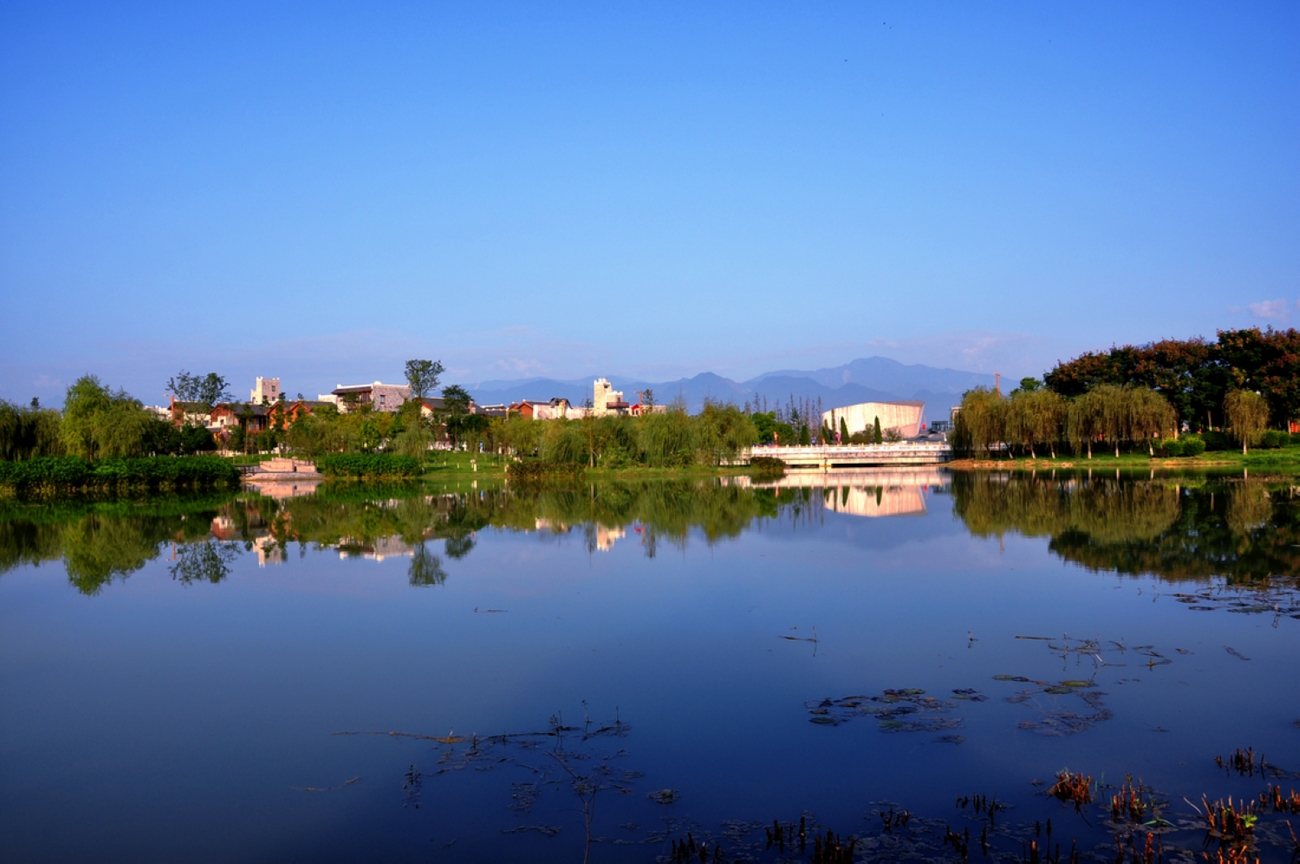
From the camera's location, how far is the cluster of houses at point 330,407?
6784cm

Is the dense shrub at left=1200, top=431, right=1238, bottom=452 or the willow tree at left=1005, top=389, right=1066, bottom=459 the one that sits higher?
the willow tree at left=1005, top=389, right=1066, bottom=459

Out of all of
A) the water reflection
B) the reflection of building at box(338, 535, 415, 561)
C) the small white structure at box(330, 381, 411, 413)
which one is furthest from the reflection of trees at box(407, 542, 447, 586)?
the small white structure at box(330, 381, 411, 413)

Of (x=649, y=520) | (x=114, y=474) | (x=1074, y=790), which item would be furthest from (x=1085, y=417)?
(x=1074, y=790)

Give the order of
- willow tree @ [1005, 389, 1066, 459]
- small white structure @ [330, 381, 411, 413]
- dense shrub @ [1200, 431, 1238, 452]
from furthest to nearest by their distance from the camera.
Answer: small white structure @ [330, 381, 411, 413]
dense shrub @ [1200, 431, 1238, 452]
willow tree @ [1005, 389, 1066, 459]

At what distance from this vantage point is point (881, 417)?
7650cm

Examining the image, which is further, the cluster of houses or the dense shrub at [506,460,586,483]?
the cluster of houses

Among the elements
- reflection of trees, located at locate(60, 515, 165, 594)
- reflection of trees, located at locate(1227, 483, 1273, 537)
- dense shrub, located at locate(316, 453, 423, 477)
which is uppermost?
dense shrub, located at locate(316, 453, 423, 477)

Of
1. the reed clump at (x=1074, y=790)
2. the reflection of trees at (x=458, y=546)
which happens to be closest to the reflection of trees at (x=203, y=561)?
the reflection of trees at (x=458, y=546)

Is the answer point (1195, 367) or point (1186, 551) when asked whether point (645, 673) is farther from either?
point (1195, 367)

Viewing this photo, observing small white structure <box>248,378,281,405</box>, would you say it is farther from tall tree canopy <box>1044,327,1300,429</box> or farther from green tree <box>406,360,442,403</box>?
tall tree canopy <box>1044,327,1300,429</box>

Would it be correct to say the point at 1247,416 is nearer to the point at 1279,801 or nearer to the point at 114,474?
the point at 1279,801

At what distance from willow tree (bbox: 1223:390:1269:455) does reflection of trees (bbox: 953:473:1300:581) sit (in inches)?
454

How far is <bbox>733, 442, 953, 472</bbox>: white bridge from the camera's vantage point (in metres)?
48.6

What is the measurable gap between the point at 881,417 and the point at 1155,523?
196ft
